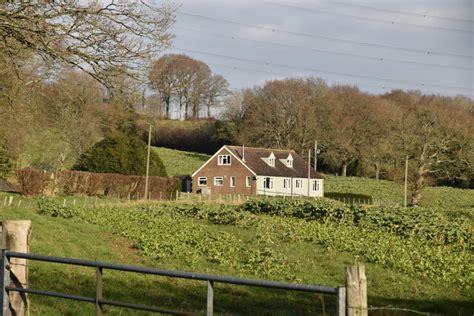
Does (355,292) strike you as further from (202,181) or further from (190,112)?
(190,112)

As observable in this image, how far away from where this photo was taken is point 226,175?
83.5 metres

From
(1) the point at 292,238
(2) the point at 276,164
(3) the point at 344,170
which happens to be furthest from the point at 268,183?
(1) the point at 292,238

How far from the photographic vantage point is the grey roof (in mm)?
83312

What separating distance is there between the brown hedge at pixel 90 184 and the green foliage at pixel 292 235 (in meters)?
12.1

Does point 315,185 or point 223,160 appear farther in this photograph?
point 315,185

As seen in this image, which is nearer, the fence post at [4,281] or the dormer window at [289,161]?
the fence post at [4,281]

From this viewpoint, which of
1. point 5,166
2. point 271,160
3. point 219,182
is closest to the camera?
point 5,166

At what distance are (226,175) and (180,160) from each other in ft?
50.0

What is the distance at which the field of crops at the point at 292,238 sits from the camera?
2191 centimetres

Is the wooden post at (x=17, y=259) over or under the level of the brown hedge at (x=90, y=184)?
under

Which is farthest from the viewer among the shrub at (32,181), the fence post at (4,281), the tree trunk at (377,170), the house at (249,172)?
the tree trunk at (377,170)

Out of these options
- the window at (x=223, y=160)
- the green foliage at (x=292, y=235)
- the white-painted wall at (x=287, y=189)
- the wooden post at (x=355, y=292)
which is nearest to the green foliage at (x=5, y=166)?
the green foliage at (x=292, y=235)

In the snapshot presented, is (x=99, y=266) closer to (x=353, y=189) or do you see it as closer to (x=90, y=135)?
(x=90, y=135)

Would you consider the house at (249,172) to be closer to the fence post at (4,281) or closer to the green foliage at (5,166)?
the green foliage at (5,166)
